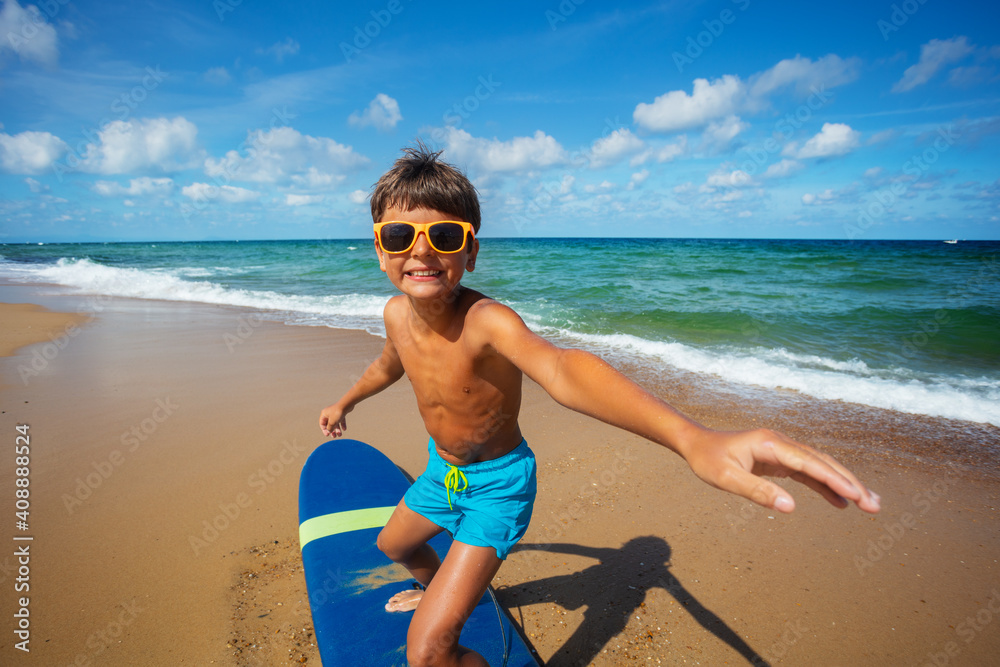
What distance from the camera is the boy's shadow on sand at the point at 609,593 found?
2336mm

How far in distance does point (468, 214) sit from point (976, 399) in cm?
633

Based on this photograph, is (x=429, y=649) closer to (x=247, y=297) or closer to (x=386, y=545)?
(x=386, y=545)

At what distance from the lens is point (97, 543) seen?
2.91m

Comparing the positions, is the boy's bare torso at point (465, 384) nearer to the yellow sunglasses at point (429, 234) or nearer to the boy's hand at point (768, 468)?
the yellow sunglasses at point (429, 234)

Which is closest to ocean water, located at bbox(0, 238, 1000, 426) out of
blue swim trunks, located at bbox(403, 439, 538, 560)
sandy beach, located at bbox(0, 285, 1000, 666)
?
sandy beach, located at bbox(0, 285, 1000, 666)

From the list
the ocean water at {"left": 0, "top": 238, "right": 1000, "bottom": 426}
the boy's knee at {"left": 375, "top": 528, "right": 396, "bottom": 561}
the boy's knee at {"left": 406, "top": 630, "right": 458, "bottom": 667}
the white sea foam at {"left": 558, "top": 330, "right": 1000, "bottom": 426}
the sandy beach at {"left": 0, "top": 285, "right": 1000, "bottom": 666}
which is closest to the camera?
the boy's knee at {"left": 406, "top": 630, "right": 458, "bottom": 667}

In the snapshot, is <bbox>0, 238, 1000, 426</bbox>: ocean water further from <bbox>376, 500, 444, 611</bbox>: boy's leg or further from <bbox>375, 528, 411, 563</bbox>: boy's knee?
<bbox>375, 528, 411, 563</bbox>: boy's knee

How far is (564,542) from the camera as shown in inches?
119

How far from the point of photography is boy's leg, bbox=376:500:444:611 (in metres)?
2.14

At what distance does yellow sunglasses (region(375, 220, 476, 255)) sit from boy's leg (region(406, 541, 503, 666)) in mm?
1110

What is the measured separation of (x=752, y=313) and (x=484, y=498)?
10.4 meters

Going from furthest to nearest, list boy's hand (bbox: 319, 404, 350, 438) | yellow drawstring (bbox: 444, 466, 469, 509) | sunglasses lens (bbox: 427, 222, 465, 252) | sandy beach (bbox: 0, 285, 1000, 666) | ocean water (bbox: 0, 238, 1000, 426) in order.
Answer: ocean water (bbox: 0, 238, 1000, 426) < boy's hand (bbox: 319, 404, 350, 438) < sandy beach (bbox: 0, 285, 1000, 666) < yellow drawstring (bbox: 444, 466, 469, 509) < sunglasses lens (bbox: 427, 222, 465, 252)

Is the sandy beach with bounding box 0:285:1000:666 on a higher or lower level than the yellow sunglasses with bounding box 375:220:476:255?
lower

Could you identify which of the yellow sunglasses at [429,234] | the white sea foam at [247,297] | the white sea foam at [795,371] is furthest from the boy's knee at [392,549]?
the white sea foam at [247,297]
